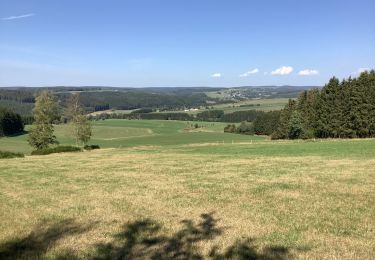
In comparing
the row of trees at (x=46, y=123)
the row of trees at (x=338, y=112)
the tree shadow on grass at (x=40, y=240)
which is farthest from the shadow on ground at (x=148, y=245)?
the row of trees at (x=338, y=112)

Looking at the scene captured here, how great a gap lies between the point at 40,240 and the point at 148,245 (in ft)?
10.4

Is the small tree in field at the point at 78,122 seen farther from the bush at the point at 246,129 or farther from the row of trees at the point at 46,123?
the bush at the point at 246,129

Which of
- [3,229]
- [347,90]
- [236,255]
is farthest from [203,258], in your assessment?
[347,90]

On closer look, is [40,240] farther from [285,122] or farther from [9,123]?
[9,123]

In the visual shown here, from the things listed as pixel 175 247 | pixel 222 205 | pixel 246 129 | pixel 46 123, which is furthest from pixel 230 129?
pixel 175 247

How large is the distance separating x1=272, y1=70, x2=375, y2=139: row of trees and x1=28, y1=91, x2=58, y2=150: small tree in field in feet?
164

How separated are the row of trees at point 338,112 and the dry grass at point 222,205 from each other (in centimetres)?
5513

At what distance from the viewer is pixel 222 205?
Result: 1559 centimetres

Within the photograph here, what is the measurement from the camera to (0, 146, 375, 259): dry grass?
1115 cm

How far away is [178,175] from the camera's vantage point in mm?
24547

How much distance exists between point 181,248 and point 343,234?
4.55 meters

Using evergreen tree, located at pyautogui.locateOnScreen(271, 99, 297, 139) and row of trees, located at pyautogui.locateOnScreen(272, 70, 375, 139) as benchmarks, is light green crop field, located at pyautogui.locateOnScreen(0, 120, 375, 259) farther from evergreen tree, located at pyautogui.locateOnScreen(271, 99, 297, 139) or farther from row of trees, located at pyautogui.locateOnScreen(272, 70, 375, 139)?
evergreen tree, located at pyautogui.locateOnScreen(271, 99, 297, 139)

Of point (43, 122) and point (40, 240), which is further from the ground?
point (40, 240)

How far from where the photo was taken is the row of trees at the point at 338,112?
76500 millimetres
